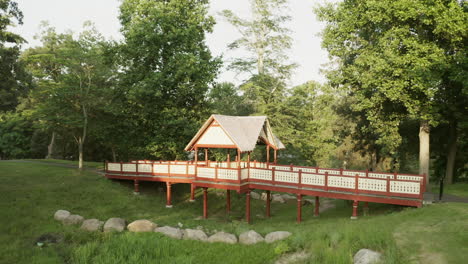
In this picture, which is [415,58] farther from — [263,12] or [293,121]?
[263,12]

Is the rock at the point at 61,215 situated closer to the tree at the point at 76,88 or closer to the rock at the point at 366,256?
the tree at the point at 76,88

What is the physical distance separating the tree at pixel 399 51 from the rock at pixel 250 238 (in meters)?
13.6

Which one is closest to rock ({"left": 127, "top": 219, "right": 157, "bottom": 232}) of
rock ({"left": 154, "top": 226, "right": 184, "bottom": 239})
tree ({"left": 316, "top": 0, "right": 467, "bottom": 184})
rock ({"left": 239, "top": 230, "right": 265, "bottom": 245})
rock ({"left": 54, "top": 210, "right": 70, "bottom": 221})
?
rock ({"left": 154, "top": 226, "right": 184, "bottom": 239})

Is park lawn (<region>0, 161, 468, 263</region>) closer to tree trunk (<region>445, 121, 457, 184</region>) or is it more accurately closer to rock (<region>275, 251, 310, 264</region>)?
rock (<region>275, 251, 310, 264</region>)

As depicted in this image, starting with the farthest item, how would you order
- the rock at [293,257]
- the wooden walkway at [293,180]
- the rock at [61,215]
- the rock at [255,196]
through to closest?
the rock at [255,196], the rock at [61,215], the wooden walkway at [293,180], the rock at [293,257]

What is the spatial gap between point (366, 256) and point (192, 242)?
7839mm

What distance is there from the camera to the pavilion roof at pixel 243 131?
21.3m

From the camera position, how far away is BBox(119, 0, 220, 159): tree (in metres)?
28.8

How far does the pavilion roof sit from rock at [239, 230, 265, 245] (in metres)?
7.05

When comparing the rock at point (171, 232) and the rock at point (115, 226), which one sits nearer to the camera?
the rock at point (171, 232)

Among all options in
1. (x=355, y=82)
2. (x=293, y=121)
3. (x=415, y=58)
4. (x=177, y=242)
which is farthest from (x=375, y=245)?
(x=293, y=121)

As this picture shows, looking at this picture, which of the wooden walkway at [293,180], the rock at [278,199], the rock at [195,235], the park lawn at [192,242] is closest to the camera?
the park lawn at [192,242]

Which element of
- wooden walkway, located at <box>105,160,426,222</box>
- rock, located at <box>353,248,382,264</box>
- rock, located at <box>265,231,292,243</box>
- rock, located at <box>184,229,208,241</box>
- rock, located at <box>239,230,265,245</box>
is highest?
wooden walkway, located at <box>105,160,426,222</box>

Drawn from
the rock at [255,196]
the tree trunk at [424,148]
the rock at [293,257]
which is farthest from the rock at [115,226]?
the tree trunk at [424,148]
